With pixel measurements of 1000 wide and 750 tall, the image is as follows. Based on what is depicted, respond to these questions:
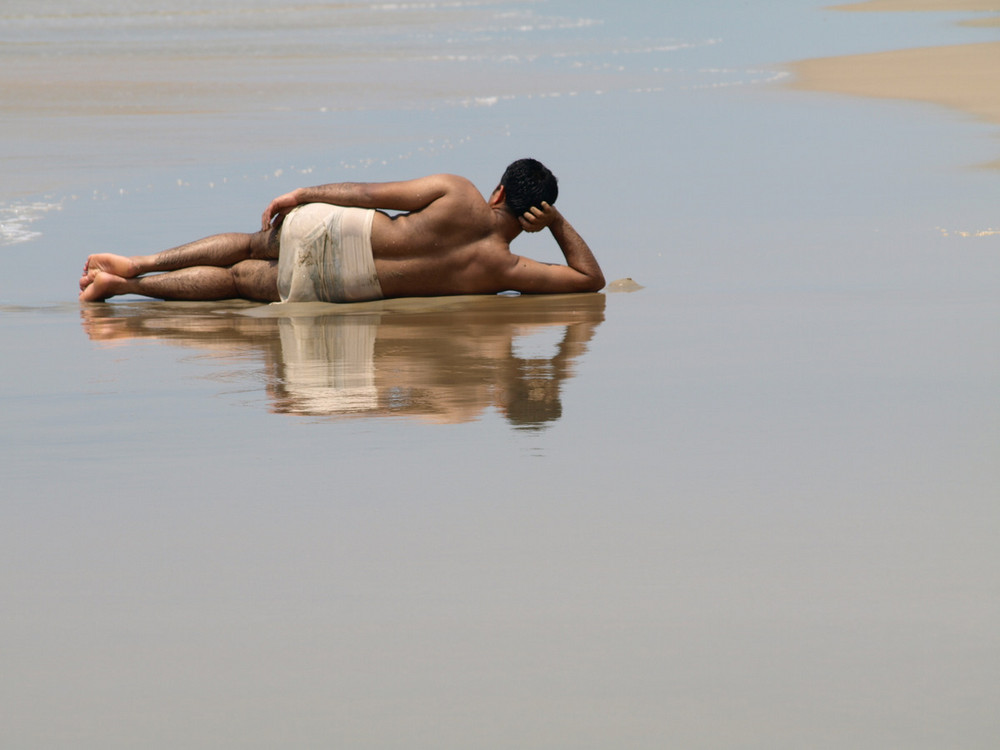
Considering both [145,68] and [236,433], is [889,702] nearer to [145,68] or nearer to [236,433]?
[236,433]

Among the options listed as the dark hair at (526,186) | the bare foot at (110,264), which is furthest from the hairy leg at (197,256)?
the dark hair at (526,186)

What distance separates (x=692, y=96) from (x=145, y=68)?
8548 millimetres

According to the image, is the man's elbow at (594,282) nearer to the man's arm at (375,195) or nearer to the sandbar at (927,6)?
the man's arm at (375,195)

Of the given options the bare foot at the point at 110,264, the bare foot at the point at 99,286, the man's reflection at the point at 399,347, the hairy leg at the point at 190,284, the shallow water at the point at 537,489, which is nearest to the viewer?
the shallow water at the point at 537,489

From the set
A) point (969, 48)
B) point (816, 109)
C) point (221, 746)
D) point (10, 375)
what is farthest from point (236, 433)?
point (969, 48)

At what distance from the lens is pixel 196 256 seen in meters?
7.30

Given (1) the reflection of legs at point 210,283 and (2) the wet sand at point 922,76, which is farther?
(2) the wet sand at point 922,76

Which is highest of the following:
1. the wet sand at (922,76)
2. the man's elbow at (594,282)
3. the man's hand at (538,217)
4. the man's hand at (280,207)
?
the man's hand at (280,207)

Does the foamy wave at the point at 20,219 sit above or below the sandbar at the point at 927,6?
above

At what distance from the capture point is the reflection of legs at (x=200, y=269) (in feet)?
23.5

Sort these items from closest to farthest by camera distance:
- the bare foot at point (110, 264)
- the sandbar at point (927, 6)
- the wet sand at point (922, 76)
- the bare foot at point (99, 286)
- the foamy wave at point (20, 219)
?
the bare foot at point (99, 286), the bare foot at point (110, 264), the foamy wave at point (20, 219), the wet sand at point (922, 76), the sandbar at point (927, 6)

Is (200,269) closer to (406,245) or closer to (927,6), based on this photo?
(406,245)

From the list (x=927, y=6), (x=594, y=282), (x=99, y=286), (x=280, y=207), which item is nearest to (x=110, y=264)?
(x=99, y=286)

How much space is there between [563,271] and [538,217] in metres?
0.33
